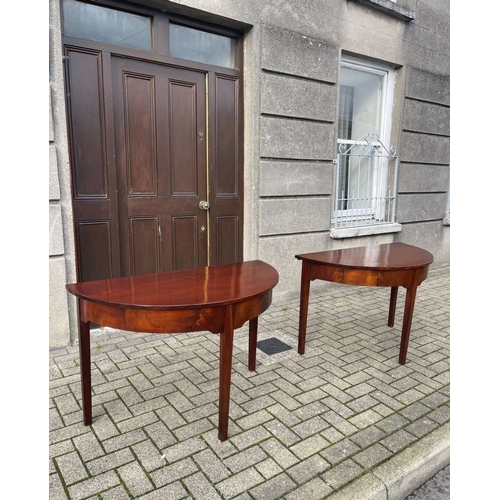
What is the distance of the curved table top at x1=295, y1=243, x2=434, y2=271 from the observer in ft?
Answer: 9.22

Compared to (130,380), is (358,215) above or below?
above

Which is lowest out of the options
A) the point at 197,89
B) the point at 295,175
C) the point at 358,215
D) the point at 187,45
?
the point at 358,215

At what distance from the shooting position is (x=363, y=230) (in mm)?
5039

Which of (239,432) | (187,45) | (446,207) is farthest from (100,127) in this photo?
(446,207)

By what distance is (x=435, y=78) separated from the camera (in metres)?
5.64

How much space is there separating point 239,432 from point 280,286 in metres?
2.41

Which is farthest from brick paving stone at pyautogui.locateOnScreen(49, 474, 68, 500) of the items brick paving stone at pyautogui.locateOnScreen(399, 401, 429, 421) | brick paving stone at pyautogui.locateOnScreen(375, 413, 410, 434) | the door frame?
brick paving stone at pyautogui.locateOnScreen(399, 401, 429, 421)

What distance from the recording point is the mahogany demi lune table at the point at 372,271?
9.21ft

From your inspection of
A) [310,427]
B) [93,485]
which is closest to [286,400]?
[310,427]

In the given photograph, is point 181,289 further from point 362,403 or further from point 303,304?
point 362,403

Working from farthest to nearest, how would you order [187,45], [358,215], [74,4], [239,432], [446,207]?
[446,207] < [358,215] < [187,45] < [74,4] < [239,432]

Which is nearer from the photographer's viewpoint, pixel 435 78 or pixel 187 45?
pixel 187 45

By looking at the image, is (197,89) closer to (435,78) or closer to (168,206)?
(168,206)

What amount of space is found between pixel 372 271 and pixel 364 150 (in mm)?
2986
